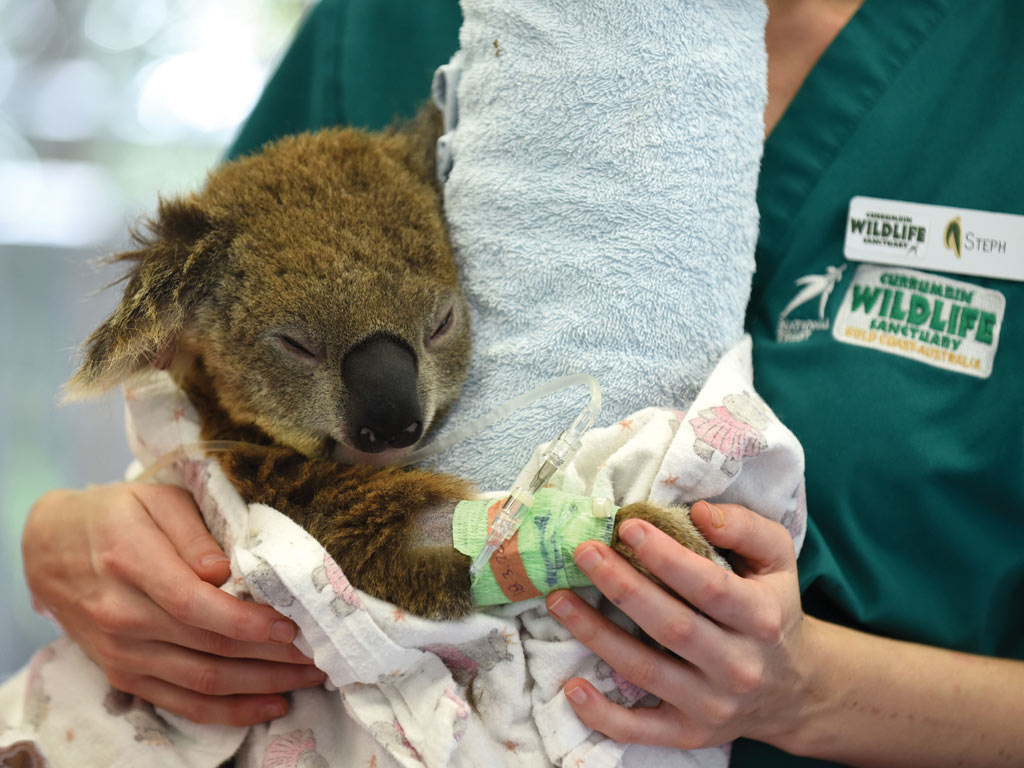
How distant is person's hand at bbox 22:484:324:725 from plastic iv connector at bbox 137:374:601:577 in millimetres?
108

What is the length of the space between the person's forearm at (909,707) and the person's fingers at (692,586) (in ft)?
0.65

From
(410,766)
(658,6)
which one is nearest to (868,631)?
(410,766)

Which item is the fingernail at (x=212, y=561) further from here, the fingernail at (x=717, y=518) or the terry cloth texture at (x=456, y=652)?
the fingernail at (x=717, y=518)

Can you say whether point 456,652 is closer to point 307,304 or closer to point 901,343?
point 307,304

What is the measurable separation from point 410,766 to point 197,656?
0.34 meters

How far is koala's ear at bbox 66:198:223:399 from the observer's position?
929mm

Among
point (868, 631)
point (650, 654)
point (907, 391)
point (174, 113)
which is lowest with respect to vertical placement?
point (868, 631)

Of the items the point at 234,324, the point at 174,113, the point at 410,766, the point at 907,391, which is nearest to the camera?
the point at 410,766

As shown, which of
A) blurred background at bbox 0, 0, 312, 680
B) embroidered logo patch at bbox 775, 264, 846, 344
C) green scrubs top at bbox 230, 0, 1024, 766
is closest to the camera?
green scrubs top at bbox 230, 0, 1024, 766

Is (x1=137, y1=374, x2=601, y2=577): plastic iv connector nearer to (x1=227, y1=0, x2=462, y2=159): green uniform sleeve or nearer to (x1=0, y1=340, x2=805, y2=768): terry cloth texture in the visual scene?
(x1=0, y1=340, x2=805, y2=768): terry cloth texture

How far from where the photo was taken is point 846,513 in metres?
1.08

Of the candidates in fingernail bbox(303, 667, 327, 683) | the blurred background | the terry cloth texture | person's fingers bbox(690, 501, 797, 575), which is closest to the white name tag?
the terry cloth texture

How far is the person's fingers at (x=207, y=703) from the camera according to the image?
38.9 inches

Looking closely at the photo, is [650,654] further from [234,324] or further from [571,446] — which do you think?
[234,324]
